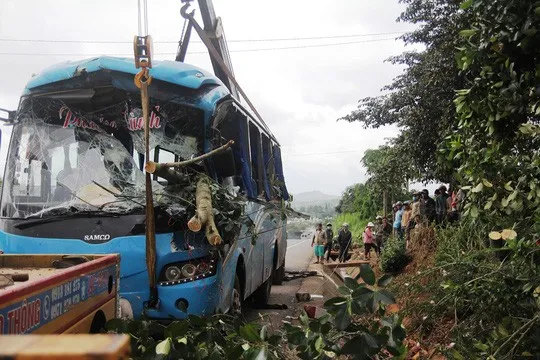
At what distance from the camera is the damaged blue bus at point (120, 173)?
485 cm

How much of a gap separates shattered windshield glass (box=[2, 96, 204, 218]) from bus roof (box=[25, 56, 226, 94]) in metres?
0.23

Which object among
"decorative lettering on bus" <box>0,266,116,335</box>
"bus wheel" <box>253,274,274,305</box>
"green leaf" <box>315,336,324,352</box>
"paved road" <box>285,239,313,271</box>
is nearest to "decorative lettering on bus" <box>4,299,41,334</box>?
"decorative lettering on bus" <box>0,266,116,335</box>

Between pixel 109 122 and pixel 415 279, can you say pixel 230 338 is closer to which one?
pixel 415 279

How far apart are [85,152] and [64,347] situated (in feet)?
15.2

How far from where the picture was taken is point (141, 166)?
523 cm

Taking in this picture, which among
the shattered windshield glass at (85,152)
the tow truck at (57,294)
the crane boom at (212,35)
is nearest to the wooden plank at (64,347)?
the tow truck at (57,294)

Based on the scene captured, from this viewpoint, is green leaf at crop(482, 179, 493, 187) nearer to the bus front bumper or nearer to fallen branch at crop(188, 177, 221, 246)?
fallen branch at crop(188, 177, 221, 246)

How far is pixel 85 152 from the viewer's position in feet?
17.2

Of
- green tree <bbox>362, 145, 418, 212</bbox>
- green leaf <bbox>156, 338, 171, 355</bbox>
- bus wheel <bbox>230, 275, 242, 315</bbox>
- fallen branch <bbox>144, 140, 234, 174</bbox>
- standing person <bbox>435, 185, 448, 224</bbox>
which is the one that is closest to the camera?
green leaf <bbox>156, 338, 171, 355</bbox>

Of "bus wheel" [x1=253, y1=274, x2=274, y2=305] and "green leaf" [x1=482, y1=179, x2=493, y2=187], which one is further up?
"green leaf" [x1=482, y1=179, x2=493, y2=187]

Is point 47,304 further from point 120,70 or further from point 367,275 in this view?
point 120,70

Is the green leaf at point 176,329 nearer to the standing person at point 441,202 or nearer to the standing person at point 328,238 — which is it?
the standing person at point 441,202

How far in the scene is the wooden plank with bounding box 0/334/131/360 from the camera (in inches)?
32.6

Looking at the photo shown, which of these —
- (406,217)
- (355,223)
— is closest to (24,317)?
(406,217)
